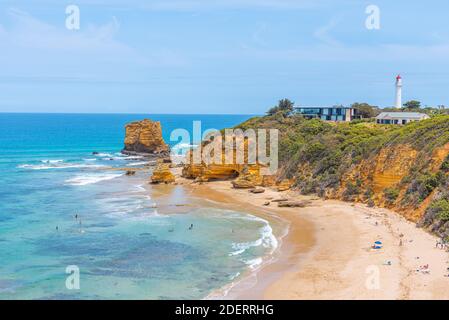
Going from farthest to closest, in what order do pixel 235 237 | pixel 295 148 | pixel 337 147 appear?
pixel 295 148 < pixel 337 147 < pixel 235 237

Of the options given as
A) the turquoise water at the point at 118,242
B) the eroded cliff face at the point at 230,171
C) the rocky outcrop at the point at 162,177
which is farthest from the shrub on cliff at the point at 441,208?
the rocky outcrop at the point at 162,177

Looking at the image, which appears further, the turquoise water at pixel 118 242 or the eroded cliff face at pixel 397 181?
the eroded cliff face at pixel 397 181

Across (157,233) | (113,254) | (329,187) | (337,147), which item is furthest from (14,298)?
(337,147)

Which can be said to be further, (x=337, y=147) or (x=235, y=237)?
(x=337, y=147)

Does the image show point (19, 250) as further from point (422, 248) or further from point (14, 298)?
point (422, 248)

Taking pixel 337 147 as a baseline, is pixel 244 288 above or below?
below

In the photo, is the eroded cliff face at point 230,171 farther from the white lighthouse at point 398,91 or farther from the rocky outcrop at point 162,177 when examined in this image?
the white lighthouse at point 398,91
